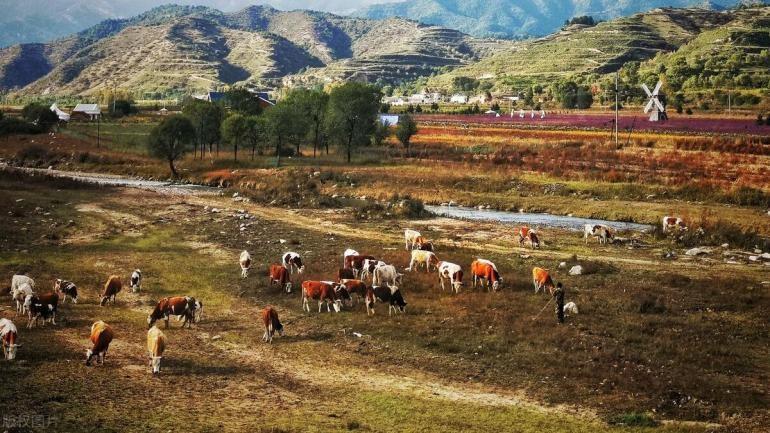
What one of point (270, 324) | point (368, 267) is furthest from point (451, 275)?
point (270, 324)

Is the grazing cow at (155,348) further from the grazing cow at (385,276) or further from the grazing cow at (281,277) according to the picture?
the grazing cow at (385,276)

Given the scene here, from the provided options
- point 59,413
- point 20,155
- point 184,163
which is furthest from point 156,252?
point 20,155

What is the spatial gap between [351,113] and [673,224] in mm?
51075

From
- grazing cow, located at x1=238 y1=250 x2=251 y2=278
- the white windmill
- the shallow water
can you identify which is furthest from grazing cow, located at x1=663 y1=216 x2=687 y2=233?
the white windmill

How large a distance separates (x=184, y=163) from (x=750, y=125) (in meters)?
74.5

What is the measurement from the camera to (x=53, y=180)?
67500 millimetres

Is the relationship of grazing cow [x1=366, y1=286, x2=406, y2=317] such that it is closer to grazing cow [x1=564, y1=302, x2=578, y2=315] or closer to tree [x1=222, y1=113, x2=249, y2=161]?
grazing cow [x1=564, y1=302, x2=578, y2=315]

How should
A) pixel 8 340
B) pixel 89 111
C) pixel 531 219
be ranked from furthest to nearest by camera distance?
pixel 89 111, pixel 531 219, pixel 8 340

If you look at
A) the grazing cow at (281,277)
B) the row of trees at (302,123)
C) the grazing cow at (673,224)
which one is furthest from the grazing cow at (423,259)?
the row of trees at (302,123)

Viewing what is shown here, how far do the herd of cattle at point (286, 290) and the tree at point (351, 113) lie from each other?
5485 cm

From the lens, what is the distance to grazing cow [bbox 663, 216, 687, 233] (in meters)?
44.3

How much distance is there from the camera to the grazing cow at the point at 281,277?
3050 cm

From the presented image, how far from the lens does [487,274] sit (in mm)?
30359

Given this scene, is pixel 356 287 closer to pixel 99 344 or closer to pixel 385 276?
pixel 385 276
